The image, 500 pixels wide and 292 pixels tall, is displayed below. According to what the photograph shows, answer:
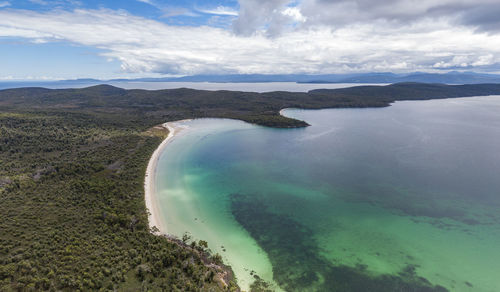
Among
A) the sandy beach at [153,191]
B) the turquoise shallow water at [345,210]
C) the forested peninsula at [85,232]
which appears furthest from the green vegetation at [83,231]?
the turquoise shallow water at [345,210]

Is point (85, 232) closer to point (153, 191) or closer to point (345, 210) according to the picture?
point (153, 191)

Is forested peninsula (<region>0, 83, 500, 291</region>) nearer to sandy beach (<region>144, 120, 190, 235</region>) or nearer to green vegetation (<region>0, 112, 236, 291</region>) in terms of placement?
green vegetation (<region>0, 112, 236, 291</region>)

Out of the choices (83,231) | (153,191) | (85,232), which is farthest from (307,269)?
(153,191)

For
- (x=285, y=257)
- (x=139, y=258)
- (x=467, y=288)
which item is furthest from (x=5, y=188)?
(x=467, y=288)

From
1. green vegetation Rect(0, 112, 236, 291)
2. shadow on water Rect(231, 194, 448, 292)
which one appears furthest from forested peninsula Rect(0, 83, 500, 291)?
shadow on water Rect(231, 194, 448, 292)

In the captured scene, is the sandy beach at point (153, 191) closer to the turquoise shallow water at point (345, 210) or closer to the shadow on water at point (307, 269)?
the turquoise shallow water at point (345, 210)
